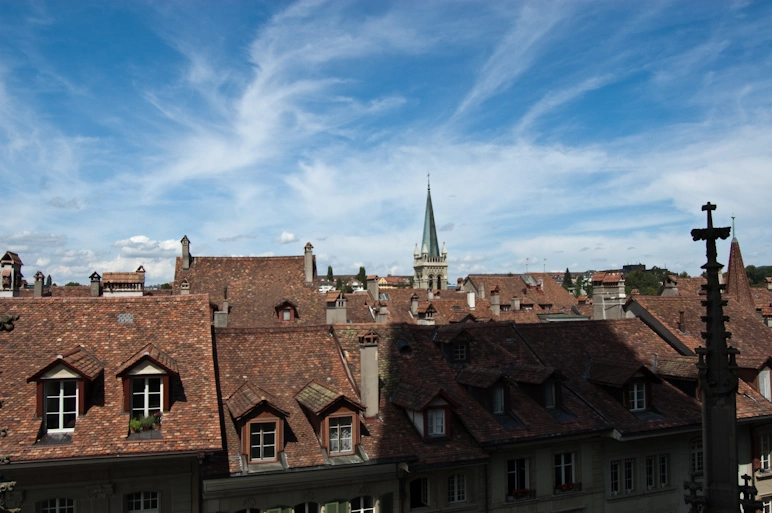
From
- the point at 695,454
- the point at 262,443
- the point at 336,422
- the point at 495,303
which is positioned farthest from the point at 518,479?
the point at 495,303

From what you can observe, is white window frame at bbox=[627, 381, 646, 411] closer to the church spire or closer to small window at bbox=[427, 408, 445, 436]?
small window at bbox=[427, 408, 445, 436]

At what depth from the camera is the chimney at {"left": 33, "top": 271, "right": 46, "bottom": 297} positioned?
133 feet

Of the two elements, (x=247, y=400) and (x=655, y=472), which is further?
(x=655, y=472)

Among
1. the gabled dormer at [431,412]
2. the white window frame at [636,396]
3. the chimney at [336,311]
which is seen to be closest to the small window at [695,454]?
the white window frame at [636,396]

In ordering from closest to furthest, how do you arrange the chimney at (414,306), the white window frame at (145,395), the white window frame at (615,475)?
1. the white window frame at (145,395)
2. the white window frame at (615,475)
3. the chimney at (414,306)

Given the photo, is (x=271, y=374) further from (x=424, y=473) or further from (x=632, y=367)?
(x=632, y=367)

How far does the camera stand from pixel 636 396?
24375 millimetres

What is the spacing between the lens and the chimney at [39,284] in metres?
40.7

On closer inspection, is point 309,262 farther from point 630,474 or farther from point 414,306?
point 630,474

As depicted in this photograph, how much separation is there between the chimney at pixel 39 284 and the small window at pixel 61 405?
2600 cm

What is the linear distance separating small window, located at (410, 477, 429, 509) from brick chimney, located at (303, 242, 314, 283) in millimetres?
26380

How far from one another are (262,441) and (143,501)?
3568 millimetres

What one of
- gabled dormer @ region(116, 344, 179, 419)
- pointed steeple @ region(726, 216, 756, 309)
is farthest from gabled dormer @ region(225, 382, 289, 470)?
pointed steeple @ region(726, 216, 756, 309)

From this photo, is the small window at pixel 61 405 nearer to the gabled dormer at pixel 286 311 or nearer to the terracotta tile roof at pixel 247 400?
the terracotta tile roof at pixel 247 400
